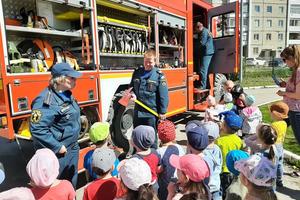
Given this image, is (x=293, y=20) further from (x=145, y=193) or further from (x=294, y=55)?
(x=145, y=193)

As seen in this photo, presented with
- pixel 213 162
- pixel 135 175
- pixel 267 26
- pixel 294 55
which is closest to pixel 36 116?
pixel 135 175

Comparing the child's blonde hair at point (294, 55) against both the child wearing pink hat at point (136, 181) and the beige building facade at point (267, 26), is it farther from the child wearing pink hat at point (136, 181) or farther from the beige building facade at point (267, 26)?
the beige building facade at point (267, 26)

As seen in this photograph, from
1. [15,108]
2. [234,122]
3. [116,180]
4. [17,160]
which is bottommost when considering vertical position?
[17,160]

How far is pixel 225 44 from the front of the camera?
7520 mm

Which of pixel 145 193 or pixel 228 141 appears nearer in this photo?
pixel 145 193

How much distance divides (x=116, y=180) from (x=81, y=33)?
2365 millimetres

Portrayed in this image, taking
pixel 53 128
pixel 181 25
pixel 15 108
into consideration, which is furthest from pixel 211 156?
pixel 181 25

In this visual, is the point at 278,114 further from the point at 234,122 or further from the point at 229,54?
the point at 229,54

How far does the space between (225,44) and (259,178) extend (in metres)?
5.93

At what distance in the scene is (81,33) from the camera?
400 centimetres

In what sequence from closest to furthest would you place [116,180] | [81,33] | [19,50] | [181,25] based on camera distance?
[116,180]
[19,50]
[81,33]
[181,25]

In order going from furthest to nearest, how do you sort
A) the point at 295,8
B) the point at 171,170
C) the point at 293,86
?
the point at 295,8
the point at 293,86
the point at 171,170

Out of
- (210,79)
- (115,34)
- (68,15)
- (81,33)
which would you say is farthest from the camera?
(210,79)

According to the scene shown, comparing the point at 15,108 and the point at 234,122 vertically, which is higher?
the point at 15,108
